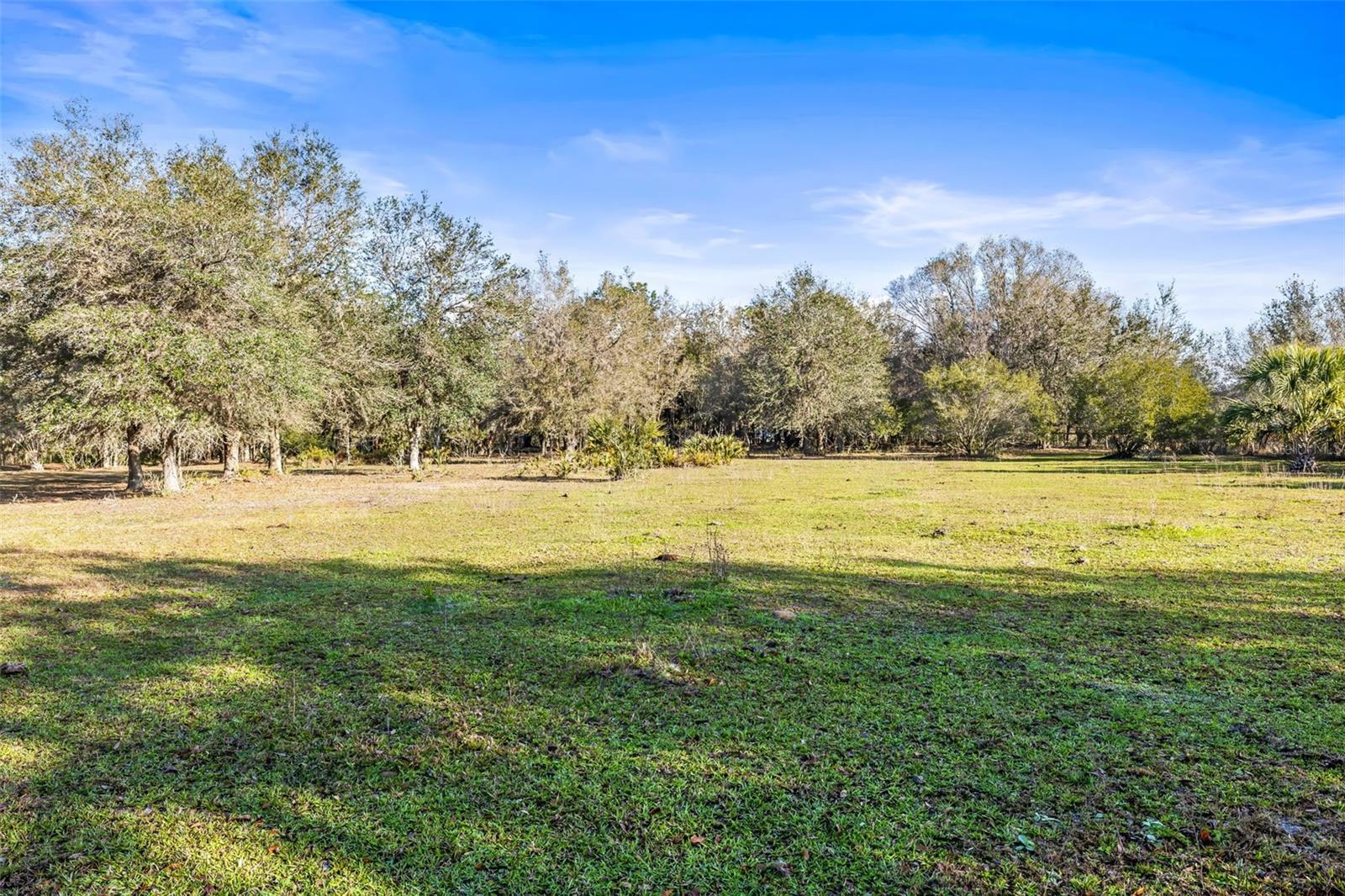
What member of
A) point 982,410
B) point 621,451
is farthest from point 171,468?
point 982,410

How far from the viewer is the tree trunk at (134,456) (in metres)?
17.2

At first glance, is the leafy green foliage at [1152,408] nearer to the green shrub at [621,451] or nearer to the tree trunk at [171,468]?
the green shrub at [621,451]

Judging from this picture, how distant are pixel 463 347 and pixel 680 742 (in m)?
26.5

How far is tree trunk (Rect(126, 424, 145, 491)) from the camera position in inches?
677

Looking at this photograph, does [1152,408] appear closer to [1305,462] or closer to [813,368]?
[1305,462]

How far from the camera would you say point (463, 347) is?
2830cm

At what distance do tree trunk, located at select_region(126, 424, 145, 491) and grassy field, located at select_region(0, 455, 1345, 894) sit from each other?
1038 cm

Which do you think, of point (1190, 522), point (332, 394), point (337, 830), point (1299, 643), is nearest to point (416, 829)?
point (337, 830)

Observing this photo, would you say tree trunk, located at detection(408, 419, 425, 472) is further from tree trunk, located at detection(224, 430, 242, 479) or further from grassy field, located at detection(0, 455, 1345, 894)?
grassy field, located at detection(0, 455, 1345, 894)

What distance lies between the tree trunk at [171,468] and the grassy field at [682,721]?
1067cm

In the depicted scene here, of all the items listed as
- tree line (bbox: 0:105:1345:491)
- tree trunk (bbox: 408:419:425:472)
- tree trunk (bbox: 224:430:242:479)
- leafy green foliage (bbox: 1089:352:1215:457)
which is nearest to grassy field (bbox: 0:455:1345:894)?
tree line (bbox: 0:105:1345:491)

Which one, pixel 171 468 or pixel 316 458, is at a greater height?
pixel 171 468

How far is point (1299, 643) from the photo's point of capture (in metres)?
5.16

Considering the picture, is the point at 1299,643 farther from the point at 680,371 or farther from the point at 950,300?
the point at 950,300
